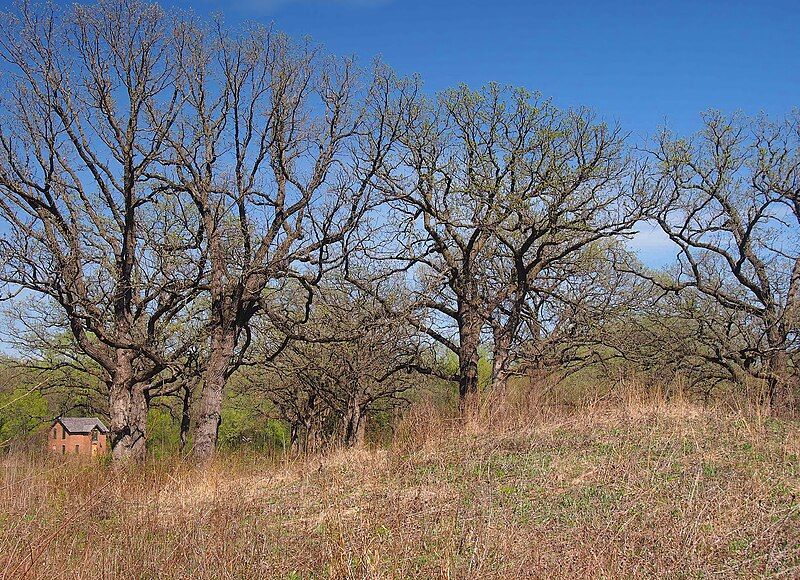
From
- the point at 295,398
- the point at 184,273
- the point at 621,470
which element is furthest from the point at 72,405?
the point at 621,470

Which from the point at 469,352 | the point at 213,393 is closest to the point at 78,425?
the point at 213,393

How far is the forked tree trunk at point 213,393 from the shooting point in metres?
13.0

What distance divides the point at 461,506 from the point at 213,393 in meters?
7.78

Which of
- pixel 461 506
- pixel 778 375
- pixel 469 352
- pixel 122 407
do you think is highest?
pixel 469 352

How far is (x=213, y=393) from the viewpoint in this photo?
1338 centimetres

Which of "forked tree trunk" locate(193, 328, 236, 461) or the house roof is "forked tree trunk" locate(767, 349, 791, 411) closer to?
"forked tree trunk" locate(193, 328, 236, 461)

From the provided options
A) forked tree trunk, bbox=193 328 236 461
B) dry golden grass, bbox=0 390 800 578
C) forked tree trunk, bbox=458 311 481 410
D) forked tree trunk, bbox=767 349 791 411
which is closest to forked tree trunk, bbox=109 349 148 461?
forked tree trunk, bbox=193 328 236 461

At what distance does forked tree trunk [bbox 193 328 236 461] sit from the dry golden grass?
2.05 metres

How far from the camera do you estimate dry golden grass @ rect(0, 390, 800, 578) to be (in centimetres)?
552

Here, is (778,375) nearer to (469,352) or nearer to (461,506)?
(469,352)

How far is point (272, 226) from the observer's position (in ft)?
46.2

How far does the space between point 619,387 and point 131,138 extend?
11293mm

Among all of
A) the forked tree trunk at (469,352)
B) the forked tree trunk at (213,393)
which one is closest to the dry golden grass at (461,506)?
the forked tree trunk at (213,393)

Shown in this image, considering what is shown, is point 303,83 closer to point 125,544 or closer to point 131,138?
point 131,138
